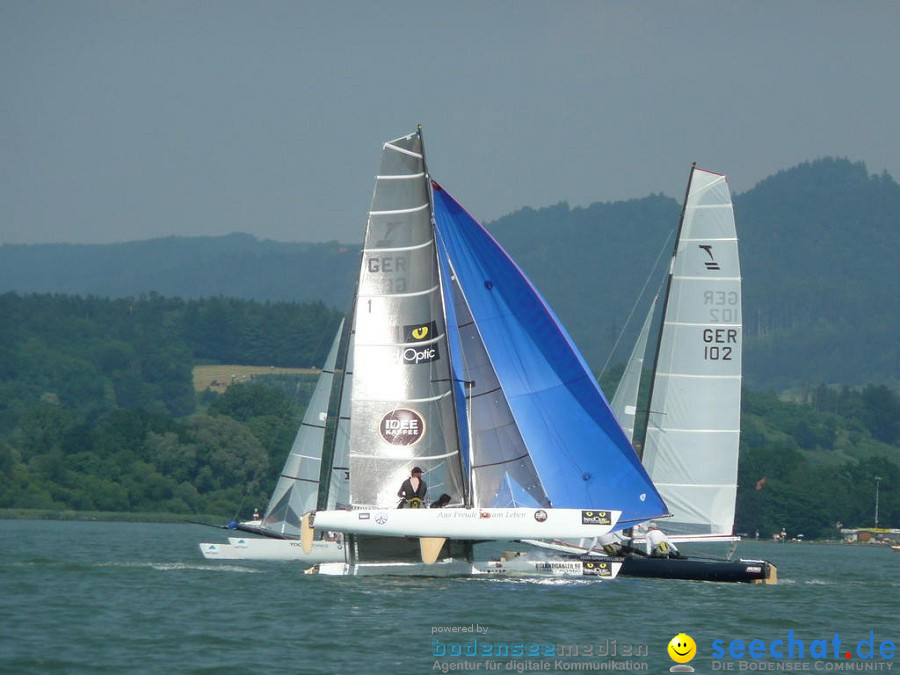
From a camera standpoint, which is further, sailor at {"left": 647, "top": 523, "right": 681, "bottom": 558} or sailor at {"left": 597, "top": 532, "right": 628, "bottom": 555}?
sailor at {"left": 597, "top": 532, "right": 628, "bottom": 555}

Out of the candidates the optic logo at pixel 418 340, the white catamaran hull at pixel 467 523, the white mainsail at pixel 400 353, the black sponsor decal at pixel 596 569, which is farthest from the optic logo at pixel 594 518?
the optic logo at pixel 418 340

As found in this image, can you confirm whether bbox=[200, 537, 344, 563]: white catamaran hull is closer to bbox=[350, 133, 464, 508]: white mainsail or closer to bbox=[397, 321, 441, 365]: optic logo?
bbox=[350, 133, 464, 508]: white mainsail

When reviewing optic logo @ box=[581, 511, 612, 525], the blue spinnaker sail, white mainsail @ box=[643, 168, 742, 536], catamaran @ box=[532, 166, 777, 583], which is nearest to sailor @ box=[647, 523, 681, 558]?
the blue spinnaker sail

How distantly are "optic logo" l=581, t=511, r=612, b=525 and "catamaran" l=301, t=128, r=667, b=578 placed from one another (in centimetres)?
3

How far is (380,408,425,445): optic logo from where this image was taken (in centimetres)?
3603

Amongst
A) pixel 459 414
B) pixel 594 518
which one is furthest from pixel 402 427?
pixel 594 518

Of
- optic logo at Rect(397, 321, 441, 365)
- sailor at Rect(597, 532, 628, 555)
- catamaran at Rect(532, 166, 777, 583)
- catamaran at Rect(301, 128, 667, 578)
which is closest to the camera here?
catamaran at Rect(301, 128, 667, 578)

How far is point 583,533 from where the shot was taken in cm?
3531

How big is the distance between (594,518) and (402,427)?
4.34 meters

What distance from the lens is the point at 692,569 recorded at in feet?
126

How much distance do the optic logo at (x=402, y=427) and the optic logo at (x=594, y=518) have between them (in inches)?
147

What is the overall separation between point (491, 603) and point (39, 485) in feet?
288

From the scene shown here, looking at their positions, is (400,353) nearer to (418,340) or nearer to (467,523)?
(418,340)

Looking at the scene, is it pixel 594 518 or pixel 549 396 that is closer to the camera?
pixel 594 518
